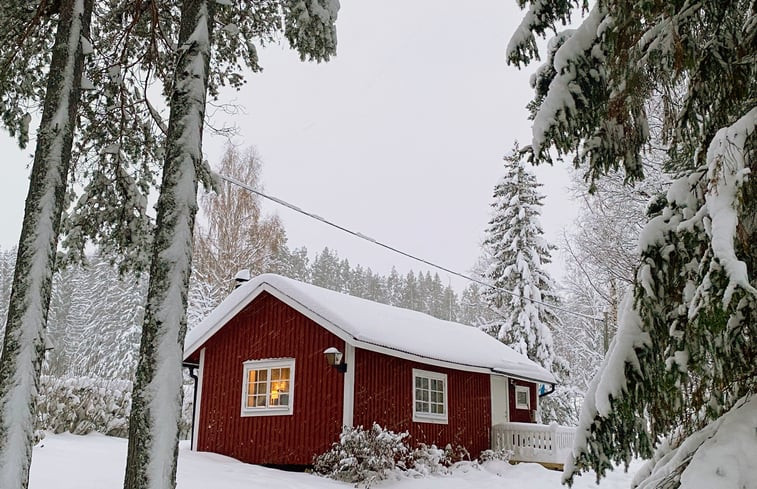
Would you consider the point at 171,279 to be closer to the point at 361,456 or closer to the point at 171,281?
the point at 171,281

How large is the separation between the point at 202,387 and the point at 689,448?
39.0ft

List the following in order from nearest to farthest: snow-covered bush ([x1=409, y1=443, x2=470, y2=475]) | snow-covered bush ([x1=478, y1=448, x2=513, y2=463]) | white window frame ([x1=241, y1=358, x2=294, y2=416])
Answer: snow-covered bush ([x1=409, y1=443, x2=470, y2=475]) < white window frame ([x1=241, y1=358, x2=294, y2=416]) < snow-covered bush ([x1=478, y1=448, x2=513, y2=463])

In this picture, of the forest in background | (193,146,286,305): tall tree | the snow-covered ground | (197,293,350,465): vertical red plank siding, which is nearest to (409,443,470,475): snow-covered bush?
the snow-covered ground

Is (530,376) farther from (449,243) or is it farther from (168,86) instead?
(449,243)

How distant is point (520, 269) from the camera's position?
70.1 ft

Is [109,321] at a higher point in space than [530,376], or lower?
higher

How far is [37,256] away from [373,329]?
23.4 feet

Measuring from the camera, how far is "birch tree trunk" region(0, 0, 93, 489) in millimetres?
5270

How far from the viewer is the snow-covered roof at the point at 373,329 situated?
37.9ft

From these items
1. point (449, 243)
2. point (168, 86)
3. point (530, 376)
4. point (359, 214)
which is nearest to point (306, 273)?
point (530, 376)

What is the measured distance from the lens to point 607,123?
412 cm

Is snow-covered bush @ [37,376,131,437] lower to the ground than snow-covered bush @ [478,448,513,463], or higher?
higher

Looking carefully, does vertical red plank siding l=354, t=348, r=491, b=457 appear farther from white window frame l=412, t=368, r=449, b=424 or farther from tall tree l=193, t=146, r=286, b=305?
tall tree l=193, t=146, r=286, b=305

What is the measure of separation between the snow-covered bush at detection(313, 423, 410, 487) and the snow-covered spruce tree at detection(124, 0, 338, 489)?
595 cm
